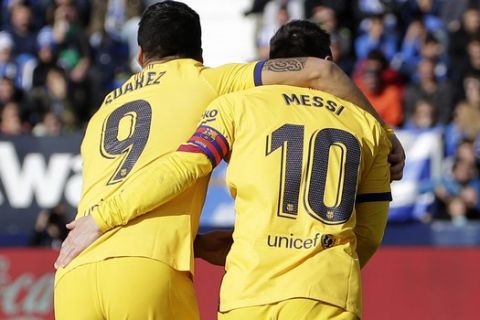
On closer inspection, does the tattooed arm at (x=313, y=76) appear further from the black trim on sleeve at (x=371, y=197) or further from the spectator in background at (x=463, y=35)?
the spectator in background at (x=463, y=35)

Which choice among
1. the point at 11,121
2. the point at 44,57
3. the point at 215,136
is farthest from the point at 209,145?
the point at 44,57

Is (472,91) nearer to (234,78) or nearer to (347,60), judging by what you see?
(347,60)

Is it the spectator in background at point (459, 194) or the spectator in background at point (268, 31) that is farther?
the spectator in background at point (268, 31)

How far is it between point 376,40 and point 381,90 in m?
1.53

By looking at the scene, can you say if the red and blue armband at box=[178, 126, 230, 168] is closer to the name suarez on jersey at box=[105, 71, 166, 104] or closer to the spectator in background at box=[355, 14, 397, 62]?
the name suarez on jersey at box=[105, 71, 166, 104]

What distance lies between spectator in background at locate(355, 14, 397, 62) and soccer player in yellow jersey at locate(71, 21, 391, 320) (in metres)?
10.1

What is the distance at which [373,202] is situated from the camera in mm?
5277

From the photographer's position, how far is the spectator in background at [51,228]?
496 inches

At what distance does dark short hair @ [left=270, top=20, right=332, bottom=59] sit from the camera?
18.1 ft

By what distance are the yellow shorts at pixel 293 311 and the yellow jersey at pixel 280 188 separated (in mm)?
24

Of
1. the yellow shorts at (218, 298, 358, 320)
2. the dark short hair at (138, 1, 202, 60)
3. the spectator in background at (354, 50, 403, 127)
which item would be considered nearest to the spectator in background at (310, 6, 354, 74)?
the spectator in background at (354, 50, 403, 127)

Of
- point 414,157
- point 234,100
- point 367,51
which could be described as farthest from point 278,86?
point 367,51

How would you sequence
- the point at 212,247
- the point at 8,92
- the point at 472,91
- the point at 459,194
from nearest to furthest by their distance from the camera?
1. the point at 212,247
2. the point at 459,194
3. the point at 472,91
4. the point at 8,92

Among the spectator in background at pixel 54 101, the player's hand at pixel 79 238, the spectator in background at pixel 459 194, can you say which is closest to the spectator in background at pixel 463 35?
the spectator in background at pixel 459 194
